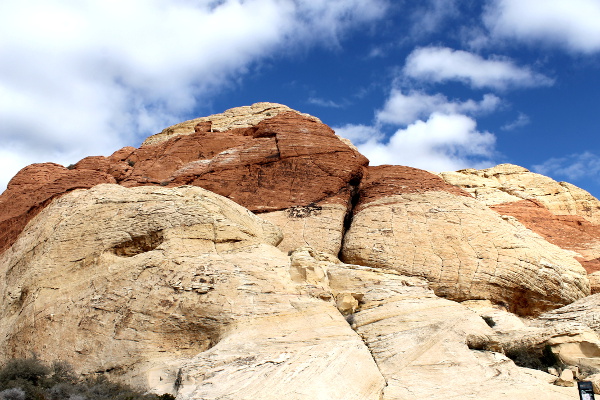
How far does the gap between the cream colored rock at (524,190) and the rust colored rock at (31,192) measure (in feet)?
80.5

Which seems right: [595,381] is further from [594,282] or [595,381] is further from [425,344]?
[594,282]

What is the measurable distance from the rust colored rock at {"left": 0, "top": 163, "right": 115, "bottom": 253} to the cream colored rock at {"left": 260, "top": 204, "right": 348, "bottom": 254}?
901 centimetres

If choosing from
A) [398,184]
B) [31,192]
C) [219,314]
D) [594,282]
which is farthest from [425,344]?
[31,192]

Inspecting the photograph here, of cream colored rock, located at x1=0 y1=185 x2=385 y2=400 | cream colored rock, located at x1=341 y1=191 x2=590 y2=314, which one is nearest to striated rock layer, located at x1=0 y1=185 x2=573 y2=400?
cream colored rock, located at x1=0 y1=185 x2=385 y2=400

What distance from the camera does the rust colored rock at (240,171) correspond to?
2841 centimetres

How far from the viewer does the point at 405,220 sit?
25.0 metres

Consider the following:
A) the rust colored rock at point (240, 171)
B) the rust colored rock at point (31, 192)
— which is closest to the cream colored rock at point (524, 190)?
the rust colored rock at point (240, 171)

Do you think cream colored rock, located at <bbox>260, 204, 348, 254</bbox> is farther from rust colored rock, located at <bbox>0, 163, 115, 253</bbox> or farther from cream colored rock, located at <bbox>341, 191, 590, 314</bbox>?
rust colored rock, located at <bbox>0, 163, 115, 253</bbox>

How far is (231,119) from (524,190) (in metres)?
22.3

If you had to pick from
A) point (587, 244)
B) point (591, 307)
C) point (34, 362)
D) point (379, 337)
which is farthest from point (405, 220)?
point (34, 362)

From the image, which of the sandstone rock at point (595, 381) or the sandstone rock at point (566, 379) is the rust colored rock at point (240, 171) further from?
the sandstone rock at point (595, 381)

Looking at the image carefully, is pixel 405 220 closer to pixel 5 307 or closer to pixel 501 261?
pixel 501 261

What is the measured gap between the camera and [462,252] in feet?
76.7

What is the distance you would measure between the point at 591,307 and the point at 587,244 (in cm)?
1298
